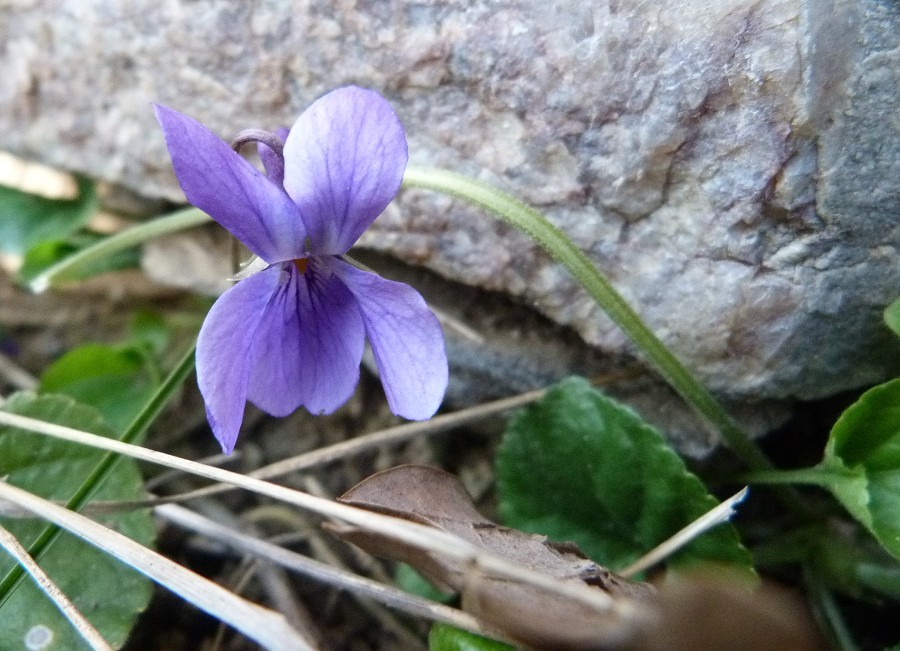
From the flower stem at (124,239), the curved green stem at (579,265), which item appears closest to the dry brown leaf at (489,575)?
Result: the curved green stem at (579,265)

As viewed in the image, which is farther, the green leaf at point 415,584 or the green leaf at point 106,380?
the green leaf at point 106,380

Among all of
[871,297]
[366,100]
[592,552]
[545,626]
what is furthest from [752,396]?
[366,100]

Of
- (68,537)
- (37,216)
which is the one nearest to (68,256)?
(37,216)

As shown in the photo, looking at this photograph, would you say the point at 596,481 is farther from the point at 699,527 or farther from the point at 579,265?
the point at 579,265

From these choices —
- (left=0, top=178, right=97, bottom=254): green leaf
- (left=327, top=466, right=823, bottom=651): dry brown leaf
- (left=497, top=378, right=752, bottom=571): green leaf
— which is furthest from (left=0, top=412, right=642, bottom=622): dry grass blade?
(left=0, top=178, right=97, bottom=254): green leaf

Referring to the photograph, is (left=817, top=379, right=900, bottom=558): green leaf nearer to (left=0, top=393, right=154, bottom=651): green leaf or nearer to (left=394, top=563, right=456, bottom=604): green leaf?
(left=394, top=563, right=456, bottom=604): green leaf

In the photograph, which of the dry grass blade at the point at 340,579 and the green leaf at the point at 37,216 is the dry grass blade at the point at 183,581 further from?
the green leaf at the point at 37,216
